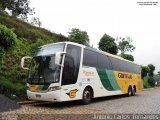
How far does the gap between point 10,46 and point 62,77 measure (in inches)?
144

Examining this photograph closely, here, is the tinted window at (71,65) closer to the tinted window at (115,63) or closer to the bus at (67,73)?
the bus at (67,73)

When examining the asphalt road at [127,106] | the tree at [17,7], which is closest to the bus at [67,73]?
the asphalt road at [127,106]

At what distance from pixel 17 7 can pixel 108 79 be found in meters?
15.5

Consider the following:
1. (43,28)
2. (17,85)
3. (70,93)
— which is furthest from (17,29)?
(70,93)

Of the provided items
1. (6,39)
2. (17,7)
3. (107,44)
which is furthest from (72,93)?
(107,44)

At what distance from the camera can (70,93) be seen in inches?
548

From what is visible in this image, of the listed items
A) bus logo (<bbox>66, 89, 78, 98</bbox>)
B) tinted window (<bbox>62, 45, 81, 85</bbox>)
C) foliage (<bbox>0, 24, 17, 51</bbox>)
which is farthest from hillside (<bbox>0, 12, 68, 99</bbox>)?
bus logo (<bbox>66, 89, 78, 98</bbox>)

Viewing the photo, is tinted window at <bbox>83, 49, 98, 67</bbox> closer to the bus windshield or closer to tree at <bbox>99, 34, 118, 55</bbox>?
the bus windshield

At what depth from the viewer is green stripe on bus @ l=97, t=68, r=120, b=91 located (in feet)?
58.0

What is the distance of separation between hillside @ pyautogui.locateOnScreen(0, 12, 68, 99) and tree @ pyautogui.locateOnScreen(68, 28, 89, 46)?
5.48 feet

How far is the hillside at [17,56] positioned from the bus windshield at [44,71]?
2.15 meters

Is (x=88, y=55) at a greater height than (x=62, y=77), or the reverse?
(x=88, y=55)

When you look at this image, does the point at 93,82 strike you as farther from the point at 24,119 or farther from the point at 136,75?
the point at 136,75

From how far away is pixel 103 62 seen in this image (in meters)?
18.2
